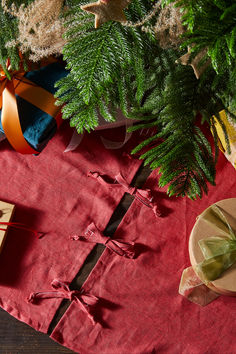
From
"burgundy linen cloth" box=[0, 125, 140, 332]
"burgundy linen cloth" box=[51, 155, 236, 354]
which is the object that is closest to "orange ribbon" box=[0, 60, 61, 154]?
"burgundy linen cloth" box=[0, 125, 140, 332]

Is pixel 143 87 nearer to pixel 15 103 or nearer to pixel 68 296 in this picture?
pixel 15 103

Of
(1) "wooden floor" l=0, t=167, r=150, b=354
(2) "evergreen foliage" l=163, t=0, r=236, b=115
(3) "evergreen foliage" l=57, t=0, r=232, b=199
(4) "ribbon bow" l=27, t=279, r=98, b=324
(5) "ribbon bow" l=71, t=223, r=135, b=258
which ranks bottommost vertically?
(1) "wooden floor" l=0, t=167, r=150, b=354

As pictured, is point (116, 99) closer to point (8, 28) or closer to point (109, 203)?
point (8, 28)

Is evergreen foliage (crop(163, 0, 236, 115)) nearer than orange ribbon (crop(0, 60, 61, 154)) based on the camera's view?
Yes

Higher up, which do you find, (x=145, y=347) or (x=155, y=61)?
(x=155, y=61)

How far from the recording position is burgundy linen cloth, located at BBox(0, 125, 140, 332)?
0.68 m

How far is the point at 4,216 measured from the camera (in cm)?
69

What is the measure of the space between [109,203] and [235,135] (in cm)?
27

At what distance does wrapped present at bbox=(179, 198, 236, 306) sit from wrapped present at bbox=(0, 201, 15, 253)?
349 millimetres

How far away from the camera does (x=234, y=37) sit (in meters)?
0.27

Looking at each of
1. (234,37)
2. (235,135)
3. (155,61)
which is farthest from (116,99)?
(235,135)

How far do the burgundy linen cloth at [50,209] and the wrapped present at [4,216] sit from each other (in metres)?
0.02

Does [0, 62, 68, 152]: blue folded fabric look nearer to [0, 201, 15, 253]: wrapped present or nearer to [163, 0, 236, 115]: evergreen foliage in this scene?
[0, 201, 15, 253]: wrapped present

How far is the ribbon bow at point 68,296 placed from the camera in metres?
0.65
